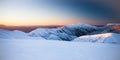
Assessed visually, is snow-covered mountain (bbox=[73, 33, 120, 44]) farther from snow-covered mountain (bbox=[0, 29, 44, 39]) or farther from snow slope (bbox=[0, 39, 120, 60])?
snow-covered mountain (bbox=[0, 29, 44, 39])

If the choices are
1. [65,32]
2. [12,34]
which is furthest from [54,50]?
[12,34]

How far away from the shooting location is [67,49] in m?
2.18

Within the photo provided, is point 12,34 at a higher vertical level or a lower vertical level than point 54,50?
higher

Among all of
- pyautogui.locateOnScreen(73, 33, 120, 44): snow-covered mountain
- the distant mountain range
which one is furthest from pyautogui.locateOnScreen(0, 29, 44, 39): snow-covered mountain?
pyautogui.locateOnScreen(73, 33, 120, 44): snow-covered mountain

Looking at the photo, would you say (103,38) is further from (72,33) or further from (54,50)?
(54,50)

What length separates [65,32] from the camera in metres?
2.22

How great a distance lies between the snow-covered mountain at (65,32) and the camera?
221 centimetres

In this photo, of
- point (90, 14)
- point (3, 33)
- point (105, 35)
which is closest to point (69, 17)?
point (90, 14)

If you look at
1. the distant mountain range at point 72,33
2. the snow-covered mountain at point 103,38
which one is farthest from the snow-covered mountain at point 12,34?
the snow-covered mountain at point 103,38

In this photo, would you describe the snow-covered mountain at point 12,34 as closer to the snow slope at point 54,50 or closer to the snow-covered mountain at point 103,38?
the snow slope at point 54,50

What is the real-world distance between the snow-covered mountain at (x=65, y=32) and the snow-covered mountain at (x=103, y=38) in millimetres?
43

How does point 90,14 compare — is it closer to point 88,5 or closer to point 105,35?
point 88,5

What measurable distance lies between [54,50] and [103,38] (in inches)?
16.5

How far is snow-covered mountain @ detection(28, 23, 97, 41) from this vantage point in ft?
7.23
